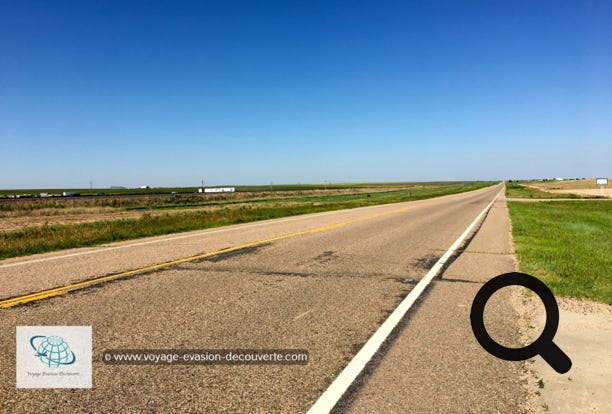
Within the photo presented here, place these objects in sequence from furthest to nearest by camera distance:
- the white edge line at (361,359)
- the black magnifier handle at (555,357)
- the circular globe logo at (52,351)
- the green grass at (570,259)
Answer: the green grass at (570,259)
the circular globe logo at (52,351)
the black magnifier handle at (555,357)
the white edge line at (361,359)

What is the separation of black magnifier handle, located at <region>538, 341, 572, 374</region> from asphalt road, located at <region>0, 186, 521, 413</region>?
44 cm

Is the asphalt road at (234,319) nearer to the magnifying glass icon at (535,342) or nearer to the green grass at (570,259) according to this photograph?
the magnifying glass icon at (535,342)

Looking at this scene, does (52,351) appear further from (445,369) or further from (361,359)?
(445,369)

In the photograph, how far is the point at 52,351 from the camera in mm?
4324

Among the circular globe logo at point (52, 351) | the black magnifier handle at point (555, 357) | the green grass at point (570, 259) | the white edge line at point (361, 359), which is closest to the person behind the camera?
the white edge line at point (361, 359)

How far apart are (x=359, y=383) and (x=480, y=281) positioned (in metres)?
4.78

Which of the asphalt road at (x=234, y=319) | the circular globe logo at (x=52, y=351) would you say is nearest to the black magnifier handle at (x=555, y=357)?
the asphalt road at (x=234, y=319)

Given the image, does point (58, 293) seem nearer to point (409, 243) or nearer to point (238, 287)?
point (238, 287)

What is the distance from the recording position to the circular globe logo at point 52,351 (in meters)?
4.00

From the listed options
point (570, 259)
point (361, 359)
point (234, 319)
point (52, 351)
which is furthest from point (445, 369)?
point (570, 259)

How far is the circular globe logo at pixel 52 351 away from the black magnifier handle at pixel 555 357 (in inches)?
189

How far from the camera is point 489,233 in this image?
14898 mm

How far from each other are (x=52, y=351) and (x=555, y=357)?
5.37 m

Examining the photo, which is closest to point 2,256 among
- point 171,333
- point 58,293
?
point 58,293
